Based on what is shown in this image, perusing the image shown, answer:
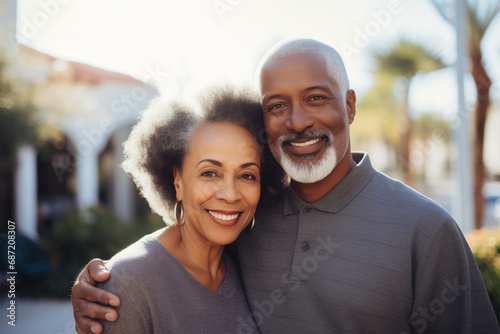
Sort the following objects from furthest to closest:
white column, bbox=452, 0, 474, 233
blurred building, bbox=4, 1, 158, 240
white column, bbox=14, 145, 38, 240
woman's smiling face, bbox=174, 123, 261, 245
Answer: white column, bbox=14, 145, 38, 240, blurred building, bbox=4, 1, 158, 240, white column, bbox=452, 0, 474, 233, woman's smiling face, bbox=174, 123, 261, 245

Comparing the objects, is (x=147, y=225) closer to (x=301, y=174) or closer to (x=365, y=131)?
(x=301, y=174)

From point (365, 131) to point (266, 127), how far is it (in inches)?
903

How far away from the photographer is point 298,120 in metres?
2.43

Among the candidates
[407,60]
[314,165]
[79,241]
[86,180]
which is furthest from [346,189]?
[407,60]

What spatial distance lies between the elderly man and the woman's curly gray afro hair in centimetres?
13

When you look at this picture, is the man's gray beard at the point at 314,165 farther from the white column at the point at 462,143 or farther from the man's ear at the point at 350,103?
the white column at the point at 462,143

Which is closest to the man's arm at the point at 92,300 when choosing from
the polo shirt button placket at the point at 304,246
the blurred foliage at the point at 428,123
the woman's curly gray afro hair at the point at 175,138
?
the woman's curly gray afro hair at the point at 175,138

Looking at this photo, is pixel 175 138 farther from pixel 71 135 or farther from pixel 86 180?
pixel 86 180

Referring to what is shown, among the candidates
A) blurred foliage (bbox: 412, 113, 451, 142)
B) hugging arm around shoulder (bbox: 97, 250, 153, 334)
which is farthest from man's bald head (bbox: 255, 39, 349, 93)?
blurred foliage (bbox: 412, 113, 451, 142)

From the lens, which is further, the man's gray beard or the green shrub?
the green shrub

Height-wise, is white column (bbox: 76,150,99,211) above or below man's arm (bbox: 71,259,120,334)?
above

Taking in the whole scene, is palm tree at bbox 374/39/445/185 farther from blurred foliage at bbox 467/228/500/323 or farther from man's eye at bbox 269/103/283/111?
man's eye at bbox 269/103/283/111

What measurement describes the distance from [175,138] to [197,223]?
1.62ft

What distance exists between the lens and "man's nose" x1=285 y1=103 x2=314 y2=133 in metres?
2.43
